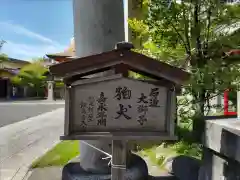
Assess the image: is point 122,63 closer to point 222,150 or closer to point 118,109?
point 118,109

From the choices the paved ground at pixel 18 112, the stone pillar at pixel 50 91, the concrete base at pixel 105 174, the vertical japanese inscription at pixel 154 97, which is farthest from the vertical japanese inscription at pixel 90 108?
the stone pillar at pixel 50 91

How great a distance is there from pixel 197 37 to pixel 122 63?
292 cm

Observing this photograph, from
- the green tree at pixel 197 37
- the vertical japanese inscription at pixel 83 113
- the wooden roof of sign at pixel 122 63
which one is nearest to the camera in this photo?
the wooden roof of sign at pixel 122 63

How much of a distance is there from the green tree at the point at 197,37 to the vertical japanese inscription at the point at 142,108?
243cm

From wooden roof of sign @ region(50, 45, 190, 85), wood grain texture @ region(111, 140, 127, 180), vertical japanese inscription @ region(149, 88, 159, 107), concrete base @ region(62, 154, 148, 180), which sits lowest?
concrete base @ region(62, 154, 148, 180)

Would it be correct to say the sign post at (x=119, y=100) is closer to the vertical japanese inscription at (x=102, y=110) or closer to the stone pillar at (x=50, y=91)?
the vertical japanese inscription at (x=102, y=110)

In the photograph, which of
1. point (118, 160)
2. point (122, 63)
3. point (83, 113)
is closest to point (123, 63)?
point (122, 63)

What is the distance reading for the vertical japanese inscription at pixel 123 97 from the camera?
245cm

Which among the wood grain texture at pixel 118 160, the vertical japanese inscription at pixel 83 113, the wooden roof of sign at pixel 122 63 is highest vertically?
the wooden roof of sign at pixel 122 63

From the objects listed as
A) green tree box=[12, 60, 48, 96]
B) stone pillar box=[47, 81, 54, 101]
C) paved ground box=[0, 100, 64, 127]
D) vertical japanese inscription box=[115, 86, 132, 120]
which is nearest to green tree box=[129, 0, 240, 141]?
vertical japanese inscription box=[115, 86, 132, 120]

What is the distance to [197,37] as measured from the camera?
16.4ft

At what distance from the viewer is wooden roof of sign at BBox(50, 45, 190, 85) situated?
7.91 ft

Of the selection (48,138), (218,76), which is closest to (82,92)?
(218,76)

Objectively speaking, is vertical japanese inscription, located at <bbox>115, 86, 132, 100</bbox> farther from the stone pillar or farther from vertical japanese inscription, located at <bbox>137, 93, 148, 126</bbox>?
the stone pillar
